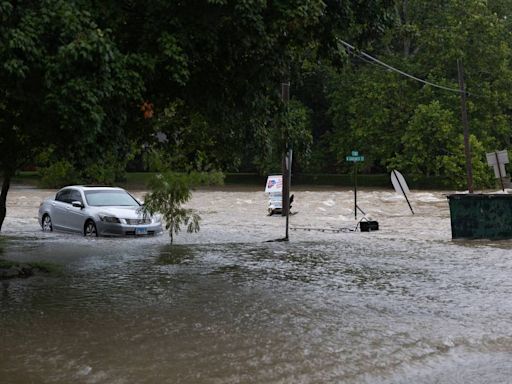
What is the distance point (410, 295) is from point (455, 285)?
138 cm

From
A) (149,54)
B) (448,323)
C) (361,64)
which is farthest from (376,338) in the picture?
(361,64)

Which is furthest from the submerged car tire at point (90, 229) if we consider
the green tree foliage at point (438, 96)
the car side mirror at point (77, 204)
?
the green tree foliage at point (438, 96)

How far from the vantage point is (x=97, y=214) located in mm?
19312

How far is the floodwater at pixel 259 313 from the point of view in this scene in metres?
6.47

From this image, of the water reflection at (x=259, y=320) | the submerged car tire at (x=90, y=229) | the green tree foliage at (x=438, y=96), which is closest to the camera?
the water reflection at (x=259, y=320)

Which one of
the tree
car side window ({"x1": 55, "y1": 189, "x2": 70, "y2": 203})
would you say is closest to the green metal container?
car side window ({"x1": 55, "y1": 189, "x2": 70, "y2": 203})

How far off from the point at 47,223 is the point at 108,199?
2.43 metres

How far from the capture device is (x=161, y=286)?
1115 cm

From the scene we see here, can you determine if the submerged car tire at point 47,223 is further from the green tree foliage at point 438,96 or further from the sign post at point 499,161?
the green tree foliage at point 438,96

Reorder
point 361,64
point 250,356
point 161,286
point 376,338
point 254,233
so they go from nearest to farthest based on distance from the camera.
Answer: point 250,356, point 376,338, point 161,286, point 254,233, point 361,64

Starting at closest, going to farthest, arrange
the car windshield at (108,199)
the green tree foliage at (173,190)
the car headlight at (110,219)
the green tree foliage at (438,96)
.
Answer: the green tree foliage at (173,190) → the car headlight at (110,219) → the car windshield at (108,199) → the green tree foliage at (438,96)

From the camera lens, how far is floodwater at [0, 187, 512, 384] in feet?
21.2

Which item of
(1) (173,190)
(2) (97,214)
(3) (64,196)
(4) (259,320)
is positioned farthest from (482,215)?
(4) (259,320)

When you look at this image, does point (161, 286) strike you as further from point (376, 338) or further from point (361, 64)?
point (361, 64)
